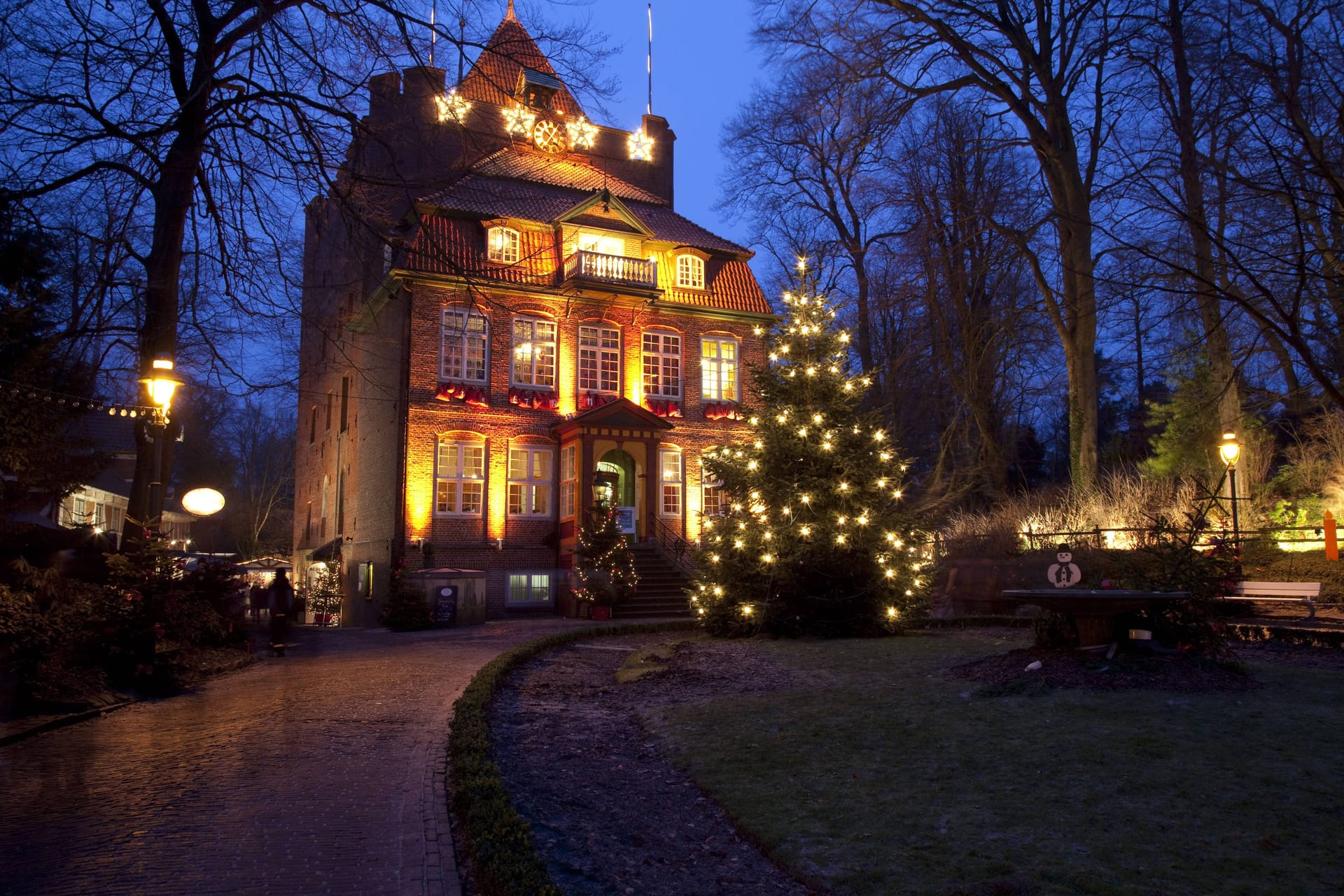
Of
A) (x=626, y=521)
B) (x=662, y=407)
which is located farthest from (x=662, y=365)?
(x=626, y=521)

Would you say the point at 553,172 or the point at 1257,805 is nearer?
the point at 1257,805

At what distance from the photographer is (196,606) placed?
41.5 feet

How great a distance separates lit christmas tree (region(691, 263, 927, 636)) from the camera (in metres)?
14.0

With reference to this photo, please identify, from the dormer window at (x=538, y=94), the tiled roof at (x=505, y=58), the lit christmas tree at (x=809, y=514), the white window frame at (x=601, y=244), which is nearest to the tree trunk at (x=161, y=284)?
the tiled roof at (x=505, y=58)

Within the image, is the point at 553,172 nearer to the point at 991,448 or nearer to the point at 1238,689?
the point at 991,448

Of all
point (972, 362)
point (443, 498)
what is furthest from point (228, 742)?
point (972, 362)

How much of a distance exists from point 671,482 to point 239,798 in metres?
21.8

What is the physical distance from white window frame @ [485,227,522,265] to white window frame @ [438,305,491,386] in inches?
66.3

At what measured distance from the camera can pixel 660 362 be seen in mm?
27625

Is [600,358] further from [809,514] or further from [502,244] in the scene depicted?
[809,514]

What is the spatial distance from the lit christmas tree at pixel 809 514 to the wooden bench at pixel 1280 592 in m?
4.65

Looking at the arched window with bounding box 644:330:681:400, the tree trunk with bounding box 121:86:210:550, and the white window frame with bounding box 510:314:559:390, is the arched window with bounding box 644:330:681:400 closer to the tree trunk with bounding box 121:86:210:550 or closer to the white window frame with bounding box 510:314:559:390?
the white window frame with bounding box 510:314:559:390

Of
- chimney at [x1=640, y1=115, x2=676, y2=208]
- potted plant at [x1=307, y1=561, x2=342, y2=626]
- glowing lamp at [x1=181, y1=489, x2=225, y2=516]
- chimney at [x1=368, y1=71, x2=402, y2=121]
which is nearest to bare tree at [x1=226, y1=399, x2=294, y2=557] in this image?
potted plant at [x1=307, y1=561, x2=342, y2=626]

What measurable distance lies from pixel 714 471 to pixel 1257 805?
10.6m
